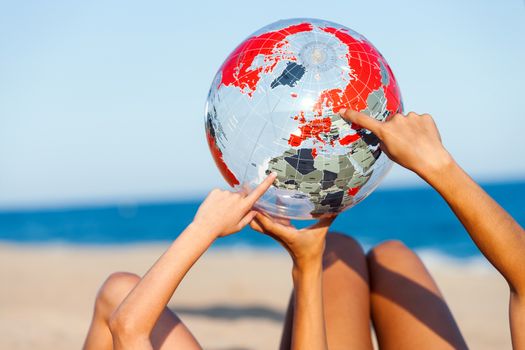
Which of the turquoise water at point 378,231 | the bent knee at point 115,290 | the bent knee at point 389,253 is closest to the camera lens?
the bent knee at point 115,290

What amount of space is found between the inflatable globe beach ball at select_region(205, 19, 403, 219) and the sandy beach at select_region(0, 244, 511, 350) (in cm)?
323

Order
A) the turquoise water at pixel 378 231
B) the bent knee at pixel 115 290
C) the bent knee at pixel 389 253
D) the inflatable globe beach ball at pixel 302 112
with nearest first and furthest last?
the inflatable globe beach ball at pixel 302 112 < the bent knee at pixel 115 290 < the bent knee at pixel 389 253 < the turquoise water at pixel 378 231

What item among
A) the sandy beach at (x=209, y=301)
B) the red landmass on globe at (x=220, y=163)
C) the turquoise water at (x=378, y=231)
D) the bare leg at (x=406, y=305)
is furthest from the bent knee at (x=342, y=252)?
the turquoise water at (x=378, y=231)

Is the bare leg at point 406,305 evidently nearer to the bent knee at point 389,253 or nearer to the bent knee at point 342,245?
the bent knee at point 389,253

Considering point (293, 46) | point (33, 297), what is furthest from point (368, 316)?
point (33, 297)

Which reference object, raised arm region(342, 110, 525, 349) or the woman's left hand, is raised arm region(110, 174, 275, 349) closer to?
the woman's left hand

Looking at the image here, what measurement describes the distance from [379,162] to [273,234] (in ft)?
1.91

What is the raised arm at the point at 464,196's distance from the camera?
7.44 ft

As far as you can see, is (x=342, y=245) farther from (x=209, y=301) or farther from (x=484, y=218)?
(x=209, y=301)

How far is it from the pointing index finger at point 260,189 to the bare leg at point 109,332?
63 centimetres

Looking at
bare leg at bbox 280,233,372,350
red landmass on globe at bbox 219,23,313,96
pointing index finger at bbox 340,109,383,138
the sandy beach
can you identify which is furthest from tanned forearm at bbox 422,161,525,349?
the sandy beach

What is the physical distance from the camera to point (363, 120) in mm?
2504

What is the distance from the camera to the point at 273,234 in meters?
3.01

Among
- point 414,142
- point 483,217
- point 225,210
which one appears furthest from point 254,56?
point 483,217
